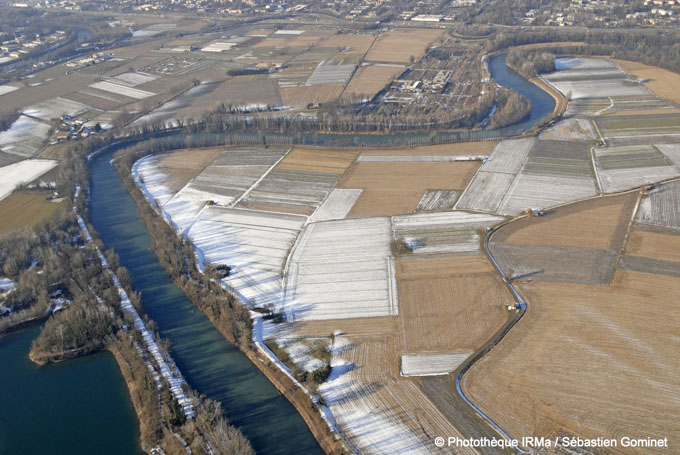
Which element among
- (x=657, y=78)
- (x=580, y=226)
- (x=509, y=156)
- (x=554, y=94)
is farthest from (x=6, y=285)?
(x=657, y=78)

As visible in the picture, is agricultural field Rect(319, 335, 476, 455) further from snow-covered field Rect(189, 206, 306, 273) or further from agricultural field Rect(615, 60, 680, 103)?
agricultural field Rect(615, 60, 680, 103)

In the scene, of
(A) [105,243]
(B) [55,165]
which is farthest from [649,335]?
(B) [55,165]

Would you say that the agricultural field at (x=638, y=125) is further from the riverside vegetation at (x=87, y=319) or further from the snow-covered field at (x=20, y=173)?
the snow-covered field at (x=20, y=173)

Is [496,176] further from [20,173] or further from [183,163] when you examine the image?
[20,173]

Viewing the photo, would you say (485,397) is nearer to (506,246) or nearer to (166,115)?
(506,246)

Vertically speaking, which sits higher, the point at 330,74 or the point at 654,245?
the point at 330,74
